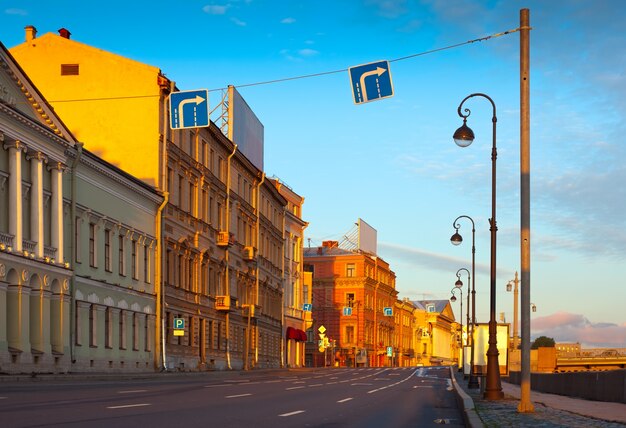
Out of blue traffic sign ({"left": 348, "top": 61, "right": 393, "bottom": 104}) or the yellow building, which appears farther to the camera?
the yellow building

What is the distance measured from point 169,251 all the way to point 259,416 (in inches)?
1553

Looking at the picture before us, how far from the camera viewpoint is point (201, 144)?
60.9 m

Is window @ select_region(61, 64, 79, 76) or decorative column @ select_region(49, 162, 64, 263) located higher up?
window @ select_region(61, 64, 79, 76)

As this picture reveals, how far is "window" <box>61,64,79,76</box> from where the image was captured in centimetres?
5381

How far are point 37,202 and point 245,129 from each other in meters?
36.1

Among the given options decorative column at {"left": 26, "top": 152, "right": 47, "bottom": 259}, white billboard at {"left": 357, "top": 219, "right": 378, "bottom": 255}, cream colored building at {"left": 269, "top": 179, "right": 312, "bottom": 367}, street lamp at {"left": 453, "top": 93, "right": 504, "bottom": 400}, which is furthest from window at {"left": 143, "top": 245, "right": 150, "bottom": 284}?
white billboard at {"left": 357, "top": 219, "right": 378, "bottom": 255}

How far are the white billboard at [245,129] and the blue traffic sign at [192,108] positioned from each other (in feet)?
123

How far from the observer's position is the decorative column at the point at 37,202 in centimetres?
3997

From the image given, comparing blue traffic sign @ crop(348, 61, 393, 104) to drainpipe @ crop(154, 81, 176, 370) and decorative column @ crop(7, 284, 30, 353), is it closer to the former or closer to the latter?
decorative column @ crop(7, 284, 30, 353)

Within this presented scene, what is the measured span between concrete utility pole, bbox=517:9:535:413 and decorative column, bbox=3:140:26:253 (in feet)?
82.0

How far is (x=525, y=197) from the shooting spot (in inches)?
740

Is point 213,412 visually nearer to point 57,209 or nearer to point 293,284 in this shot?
point 57,209

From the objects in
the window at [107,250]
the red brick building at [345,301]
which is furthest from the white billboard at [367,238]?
the window at [107,250]

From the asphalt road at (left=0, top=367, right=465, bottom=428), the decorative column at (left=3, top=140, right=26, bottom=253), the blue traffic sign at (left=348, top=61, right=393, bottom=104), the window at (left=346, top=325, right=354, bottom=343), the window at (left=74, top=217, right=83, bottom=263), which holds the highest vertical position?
the blue traffic sign at (left=348, top=61, right=393, bottom=104)
